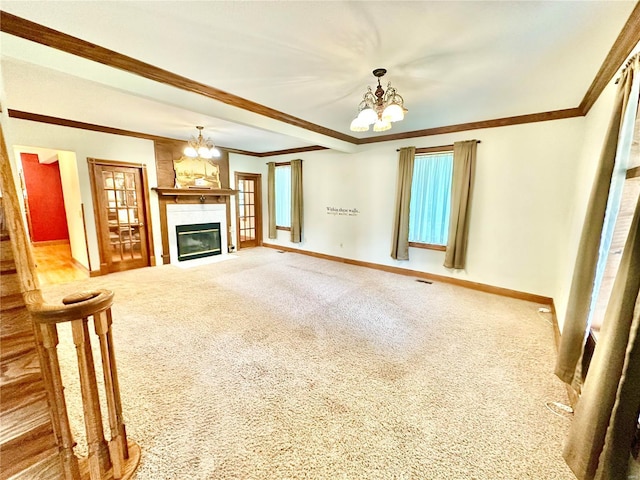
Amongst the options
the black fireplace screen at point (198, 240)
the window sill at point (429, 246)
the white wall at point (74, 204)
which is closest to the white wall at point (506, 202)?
the window sill at point (429, 246)

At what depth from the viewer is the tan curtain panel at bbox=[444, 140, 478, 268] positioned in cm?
401

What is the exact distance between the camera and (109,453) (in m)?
1.27

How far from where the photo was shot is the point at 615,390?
116 cm

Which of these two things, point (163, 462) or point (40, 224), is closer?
point (163, 462)

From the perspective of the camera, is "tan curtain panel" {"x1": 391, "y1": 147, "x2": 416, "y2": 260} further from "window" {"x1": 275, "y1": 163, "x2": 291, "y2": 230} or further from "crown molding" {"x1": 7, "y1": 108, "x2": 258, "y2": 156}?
"crown molding" {"x1": 7, "y1": 108, "x2": 258, "y2": 156}

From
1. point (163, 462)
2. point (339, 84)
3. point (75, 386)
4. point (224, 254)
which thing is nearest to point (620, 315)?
point (163, 462)

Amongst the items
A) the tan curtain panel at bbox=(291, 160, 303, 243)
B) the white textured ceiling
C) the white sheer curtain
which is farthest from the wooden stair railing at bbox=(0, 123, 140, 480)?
the white sheer curtain

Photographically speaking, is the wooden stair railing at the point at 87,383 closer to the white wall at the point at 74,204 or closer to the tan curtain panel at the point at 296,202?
the white wall at the point at 74,204

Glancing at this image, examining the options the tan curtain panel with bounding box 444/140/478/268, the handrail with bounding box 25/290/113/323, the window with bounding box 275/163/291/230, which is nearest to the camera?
the handrail with bounding box 25/290/113/323

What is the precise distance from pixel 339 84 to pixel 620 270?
2.61 meters

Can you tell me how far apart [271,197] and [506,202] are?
5.15m

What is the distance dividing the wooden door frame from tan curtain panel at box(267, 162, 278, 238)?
2.75 meters

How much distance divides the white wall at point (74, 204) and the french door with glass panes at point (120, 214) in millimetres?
259

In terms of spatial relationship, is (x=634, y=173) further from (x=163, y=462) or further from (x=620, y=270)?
(x=163, y=462)
